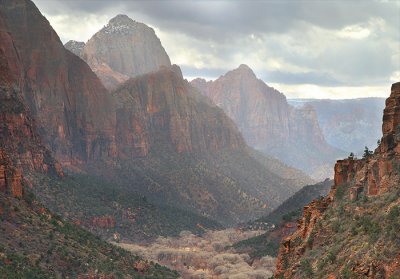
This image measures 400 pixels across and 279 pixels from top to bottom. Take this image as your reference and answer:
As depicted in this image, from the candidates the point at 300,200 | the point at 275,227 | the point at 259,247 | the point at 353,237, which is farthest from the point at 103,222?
the point at 353,237

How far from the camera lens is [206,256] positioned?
15538 cm

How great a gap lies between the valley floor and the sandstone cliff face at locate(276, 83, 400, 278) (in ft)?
149

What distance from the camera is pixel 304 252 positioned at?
Answer: 63.9 metres

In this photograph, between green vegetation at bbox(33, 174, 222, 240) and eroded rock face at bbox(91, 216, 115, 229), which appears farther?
eroded rock face at bbox(91, 216, 115, 229)

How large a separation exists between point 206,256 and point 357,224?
→ 10262 cm

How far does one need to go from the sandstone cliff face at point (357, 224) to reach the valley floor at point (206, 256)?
45534mm

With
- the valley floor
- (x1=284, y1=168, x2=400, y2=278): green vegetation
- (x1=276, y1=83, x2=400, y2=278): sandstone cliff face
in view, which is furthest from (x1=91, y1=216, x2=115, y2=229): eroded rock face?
(x1=284, y1=168, x2=400, y2=278): green vegetation

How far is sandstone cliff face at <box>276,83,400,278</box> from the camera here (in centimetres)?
4541

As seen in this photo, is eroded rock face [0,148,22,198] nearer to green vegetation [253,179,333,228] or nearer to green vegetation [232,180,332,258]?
green vegetation [232,180,332,258]

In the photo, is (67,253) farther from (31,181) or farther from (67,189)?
(67,189)

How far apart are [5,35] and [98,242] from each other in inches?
3230

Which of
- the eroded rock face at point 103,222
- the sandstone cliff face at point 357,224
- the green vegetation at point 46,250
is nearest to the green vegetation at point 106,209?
the eroded rock face at point 103,222

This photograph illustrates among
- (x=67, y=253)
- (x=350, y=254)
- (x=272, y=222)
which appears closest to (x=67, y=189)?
(x=272, y=222)

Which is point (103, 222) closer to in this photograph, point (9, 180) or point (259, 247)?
point (259, 247)
